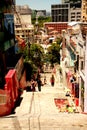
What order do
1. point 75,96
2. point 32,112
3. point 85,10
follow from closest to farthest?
1. point 32,112
2. point 75,96
3. point 85,10

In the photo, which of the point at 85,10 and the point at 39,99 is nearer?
the point at 39,99

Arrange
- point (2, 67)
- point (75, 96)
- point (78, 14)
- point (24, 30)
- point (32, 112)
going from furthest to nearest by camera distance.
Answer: point (78, 14) < point (24, 30) < point (2, 67) < point (75, 96) < point (32, 112)

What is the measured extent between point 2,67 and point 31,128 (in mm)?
14454

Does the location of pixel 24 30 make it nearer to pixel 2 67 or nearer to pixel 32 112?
pixel 2 67

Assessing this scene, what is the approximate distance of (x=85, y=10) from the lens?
64.1m

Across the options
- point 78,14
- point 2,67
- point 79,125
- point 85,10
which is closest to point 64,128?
point 79,125

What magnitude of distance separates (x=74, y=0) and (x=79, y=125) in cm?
18564

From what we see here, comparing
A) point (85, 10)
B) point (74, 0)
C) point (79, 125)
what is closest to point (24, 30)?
point (85, 10)

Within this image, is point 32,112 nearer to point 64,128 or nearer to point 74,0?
point 64,128

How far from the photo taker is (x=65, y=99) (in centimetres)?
2328

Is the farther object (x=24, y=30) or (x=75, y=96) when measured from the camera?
(x=24, y=30)

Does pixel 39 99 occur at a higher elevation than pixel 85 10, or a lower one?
lower

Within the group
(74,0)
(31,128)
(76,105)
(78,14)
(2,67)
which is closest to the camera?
(31,128)

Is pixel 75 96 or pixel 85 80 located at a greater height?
pixel 85 80
